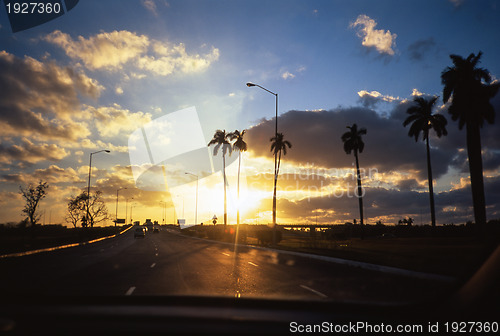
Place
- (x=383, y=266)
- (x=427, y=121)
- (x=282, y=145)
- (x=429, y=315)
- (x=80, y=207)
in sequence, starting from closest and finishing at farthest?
(x=429, y=315) < (x=383, y=266) < (x=427, y=121) < (x=282, y=145) < (x=80, y=207)

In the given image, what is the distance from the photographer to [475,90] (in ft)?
130

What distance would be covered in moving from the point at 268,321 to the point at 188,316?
0.71 metres

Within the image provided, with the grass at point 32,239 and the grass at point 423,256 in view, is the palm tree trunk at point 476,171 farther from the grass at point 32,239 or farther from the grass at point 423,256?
the grass at point 32,239

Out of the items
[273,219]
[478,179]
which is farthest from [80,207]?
[478,179]

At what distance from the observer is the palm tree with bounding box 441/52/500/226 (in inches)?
1489

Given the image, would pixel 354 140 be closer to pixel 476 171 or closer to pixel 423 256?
pixel 476 171

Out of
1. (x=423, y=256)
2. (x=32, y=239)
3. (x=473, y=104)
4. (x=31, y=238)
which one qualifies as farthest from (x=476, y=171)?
(x=31, y=238)

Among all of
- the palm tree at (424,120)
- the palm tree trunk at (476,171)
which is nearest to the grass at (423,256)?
the palm tree trunk at (476,171)

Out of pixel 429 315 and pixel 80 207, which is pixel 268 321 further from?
pixel 80 207

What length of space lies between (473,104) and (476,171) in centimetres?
717

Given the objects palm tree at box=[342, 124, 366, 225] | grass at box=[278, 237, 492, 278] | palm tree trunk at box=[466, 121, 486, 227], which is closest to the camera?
grass at box=[278, 237, 492, 278]

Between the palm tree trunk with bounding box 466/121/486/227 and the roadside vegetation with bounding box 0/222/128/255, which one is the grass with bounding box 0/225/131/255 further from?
the palm tree trunk with bounding box 466/121/486/227

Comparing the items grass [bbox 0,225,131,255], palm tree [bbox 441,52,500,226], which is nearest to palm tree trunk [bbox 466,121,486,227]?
palm tree [bbox 441,52,500,226]

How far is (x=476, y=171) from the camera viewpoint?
38.0m
